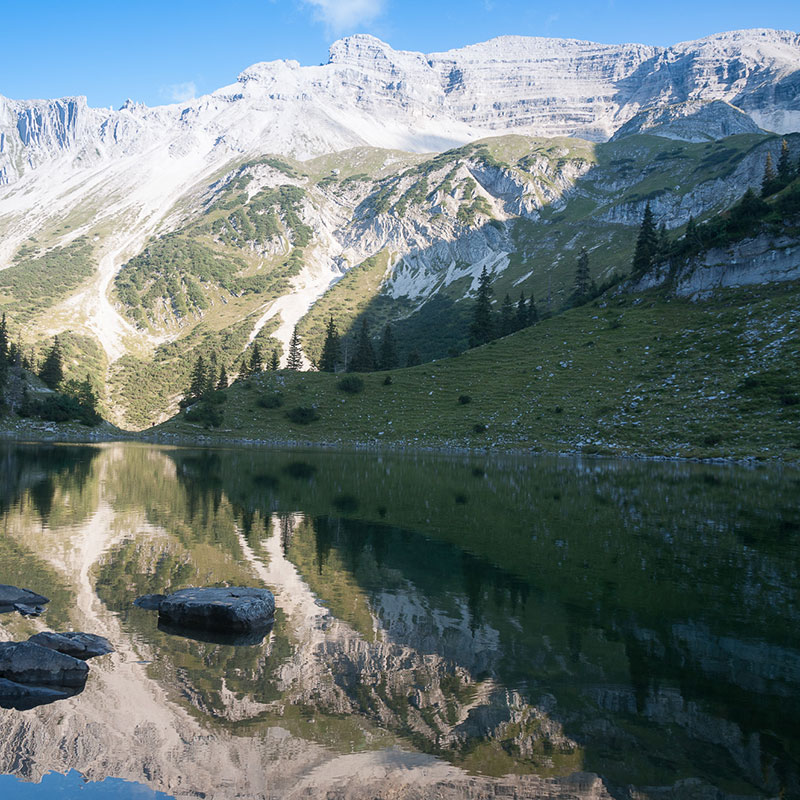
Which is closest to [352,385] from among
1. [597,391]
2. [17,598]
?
[597,391]

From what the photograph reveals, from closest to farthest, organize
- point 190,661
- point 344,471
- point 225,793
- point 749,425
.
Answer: point 225,793
point 190,661
point 344,471
point 749,425

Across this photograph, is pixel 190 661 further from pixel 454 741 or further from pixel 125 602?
pixel 454 741

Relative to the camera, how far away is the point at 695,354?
309 feet

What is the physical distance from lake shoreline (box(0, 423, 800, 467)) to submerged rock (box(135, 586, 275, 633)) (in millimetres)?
61871

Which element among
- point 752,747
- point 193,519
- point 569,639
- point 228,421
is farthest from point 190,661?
point 228,421

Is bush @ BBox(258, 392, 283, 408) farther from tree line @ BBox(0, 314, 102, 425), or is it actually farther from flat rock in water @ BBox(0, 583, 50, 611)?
flat rock in water @ BBox(0, 583, 50, 611)

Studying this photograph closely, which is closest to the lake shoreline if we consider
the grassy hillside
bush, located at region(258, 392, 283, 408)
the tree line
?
the grassy hillside

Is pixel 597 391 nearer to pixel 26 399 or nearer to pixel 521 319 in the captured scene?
pixel 521 319

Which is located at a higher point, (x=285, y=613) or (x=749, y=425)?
(x=749, y=425)

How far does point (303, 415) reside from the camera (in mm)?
112000

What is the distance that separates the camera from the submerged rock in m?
15.2

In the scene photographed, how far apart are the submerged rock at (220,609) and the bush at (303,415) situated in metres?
95.6

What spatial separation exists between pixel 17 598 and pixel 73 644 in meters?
4.45

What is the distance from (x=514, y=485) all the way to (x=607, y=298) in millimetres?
93335
